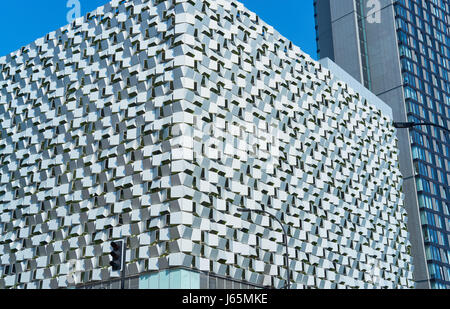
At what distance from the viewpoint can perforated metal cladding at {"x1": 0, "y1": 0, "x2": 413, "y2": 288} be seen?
137 feet

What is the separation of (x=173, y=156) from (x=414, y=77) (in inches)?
2360

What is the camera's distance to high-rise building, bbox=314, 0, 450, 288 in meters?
79.5

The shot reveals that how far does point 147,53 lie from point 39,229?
52.4ft

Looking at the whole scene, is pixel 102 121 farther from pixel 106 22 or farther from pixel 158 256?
pixel 158 256

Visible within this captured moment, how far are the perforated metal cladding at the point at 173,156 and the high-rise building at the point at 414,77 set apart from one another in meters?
22.2

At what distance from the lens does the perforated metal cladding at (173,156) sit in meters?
41.7

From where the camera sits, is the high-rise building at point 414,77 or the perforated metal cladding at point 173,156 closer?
the perforated metal cladding at point 173,156

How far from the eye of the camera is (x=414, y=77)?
297 ft

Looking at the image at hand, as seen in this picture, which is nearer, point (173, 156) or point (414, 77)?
point (173, 156)

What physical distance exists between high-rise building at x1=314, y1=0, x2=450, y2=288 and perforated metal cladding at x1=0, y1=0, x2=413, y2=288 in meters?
22.2

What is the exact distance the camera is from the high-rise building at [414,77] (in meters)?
79.5

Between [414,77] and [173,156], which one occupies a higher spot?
[414,77]

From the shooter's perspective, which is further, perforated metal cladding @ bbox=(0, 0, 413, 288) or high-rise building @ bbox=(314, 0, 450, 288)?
high-rise building @ bbox=(314, 0, 450, 288)

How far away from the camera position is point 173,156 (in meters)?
41.2
